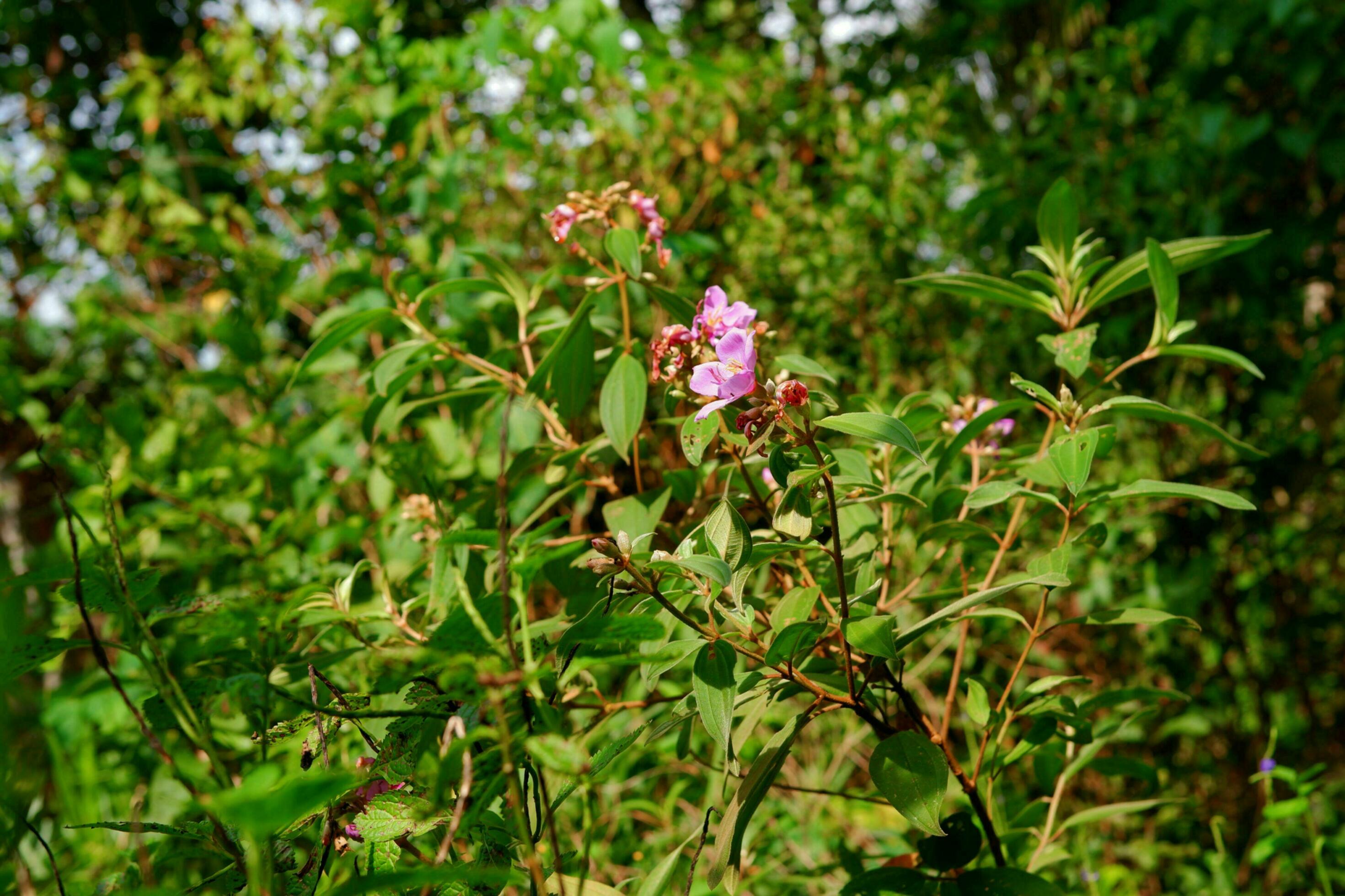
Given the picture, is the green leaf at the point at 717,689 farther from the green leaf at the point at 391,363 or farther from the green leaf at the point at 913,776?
the green leaf at the point at 391,363

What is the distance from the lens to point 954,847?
0.72 metres

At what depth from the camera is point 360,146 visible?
1702 millimetres

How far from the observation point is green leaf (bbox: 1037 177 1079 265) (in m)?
0.81

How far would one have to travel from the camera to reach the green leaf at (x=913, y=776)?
57 cm

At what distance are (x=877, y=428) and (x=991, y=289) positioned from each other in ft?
1.11

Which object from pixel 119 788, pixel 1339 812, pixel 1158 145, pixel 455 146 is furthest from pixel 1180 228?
pixel 119 788

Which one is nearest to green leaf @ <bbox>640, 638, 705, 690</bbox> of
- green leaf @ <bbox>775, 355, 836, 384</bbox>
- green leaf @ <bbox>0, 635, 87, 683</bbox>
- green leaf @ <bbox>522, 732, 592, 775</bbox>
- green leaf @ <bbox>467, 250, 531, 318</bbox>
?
green leaf @ <bbox>522, 732, 592, 775</bbox>

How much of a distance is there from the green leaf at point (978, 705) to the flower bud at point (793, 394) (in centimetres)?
29

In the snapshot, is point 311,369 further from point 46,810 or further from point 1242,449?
point 1242,449

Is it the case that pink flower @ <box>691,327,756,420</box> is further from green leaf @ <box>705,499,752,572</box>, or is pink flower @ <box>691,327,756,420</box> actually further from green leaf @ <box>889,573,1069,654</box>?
green leaf @ <box>889,573,1069,654</box>

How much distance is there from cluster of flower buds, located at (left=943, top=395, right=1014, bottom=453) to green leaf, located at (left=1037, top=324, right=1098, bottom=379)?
0.24 ft

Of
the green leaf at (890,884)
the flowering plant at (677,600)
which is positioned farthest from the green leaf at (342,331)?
the green leaf at (890,884)

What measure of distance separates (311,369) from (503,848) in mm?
1000

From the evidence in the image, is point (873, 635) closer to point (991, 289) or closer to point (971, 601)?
point (971, 601)
